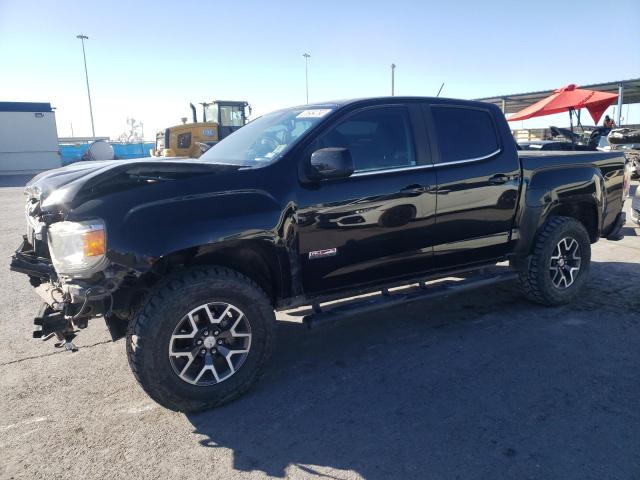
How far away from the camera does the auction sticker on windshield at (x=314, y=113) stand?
363 cm

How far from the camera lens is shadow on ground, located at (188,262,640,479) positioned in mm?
2510

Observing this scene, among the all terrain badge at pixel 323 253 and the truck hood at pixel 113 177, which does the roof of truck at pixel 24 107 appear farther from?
the all terrain badge at pixel 323 253

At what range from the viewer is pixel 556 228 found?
459 centimetres

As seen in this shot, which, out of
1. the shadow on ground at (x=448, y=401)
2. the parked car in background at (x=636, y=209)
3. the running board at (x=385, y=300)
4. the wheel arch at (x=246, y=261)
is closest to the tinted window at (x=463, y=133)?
the running board at (x=385, y=300)

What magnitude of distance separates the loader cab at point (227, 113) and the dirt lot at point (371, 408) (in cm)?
1557

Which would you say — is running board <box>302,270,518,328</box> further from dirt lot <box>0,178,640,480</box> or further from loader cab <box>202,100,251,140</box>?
loader cab <box>202,100,251,140</box>

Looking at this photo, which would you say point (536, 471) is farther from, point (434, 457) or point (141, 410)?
point (141, 410)

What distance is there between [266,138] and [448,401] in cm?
246

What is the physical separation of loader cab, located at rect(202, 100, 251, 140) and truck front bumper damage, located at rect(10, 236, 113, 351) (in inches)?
638

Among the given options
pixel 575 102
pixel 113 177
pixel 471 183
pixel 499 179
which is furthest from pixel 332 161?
pixel 575 102

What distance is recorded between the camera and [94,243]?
2.68 meters

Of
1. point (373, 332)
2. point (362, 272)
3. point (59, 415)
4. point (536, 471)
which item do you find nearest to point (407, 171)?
point (362, 272)

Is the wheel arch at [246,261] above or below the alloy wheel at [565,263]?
above

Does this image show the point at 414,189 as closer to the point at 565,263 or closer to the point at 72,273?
the point at 565,263
